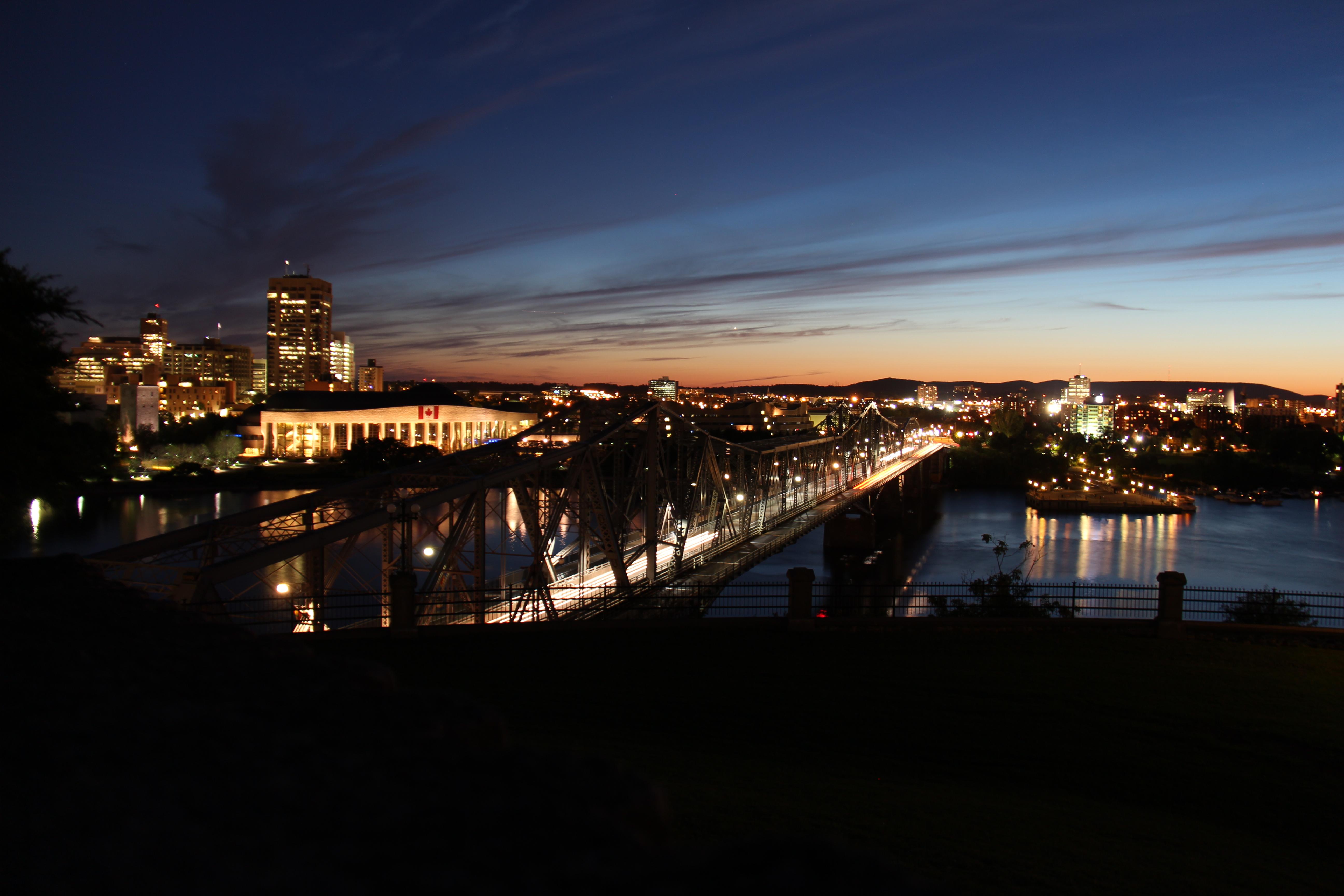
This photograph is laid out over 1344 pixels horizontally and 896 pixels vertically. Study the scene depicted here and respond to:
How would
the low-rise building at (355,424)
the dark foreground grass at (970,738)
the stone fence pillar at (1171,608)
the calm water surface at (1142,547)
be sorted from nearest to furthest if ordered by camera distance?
the dark foreground grass at (970,738) → the stone fence pillar at (1171,608) → the calm water surface at (1142,547) → the low-rise building at (355,424)

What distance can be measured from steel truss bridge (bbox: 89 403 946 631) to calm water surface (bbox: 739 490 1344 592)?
14.4 feet

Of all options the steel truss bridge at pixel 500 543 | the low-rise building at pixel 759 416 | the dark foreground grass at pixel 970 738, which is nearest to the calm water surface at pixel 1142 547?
the steel truss bridge at pixel 500 543

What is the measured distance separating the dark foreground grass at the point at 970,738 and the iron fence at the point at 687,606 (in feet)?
3.88

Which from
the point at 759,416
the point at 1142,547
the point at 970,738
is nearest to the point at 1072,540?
the point at 1142,547

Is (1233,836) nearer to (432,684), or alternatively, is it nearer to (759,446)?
(432,684)

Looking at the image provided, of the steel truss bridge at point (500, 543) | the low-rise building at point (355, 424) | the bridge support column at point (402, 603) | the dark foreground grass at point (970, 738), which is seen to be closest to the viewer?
the dark foreground grass at point (970, 738)

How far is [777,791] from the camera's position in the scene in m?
5.84

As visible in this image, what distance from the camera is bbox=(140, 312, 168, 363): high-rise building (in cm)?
17712

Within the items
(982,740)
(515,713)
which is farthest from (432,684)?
(982,740)

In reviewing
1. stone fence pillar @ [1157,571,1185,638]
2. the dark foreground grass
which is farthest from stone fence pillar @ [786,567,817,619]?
stone fence pillar @ [1157,571,1185,638]

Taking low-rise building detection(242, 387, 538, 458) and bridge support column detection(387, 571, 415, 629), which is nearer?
bridge support column detection(387, 571, 415, 629)

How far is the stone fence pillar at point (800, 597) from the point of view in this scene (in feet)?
37.9

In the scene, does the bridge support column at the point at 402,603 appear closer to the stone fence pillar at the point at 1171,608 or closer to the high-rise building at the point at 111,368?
the stone fence pillar at the point at 1171,608

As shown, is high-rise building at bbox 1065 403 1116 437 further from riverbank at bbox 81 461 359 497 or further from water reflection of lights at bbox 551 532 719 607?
water reflection of lights at bbox 551 532 719 607
